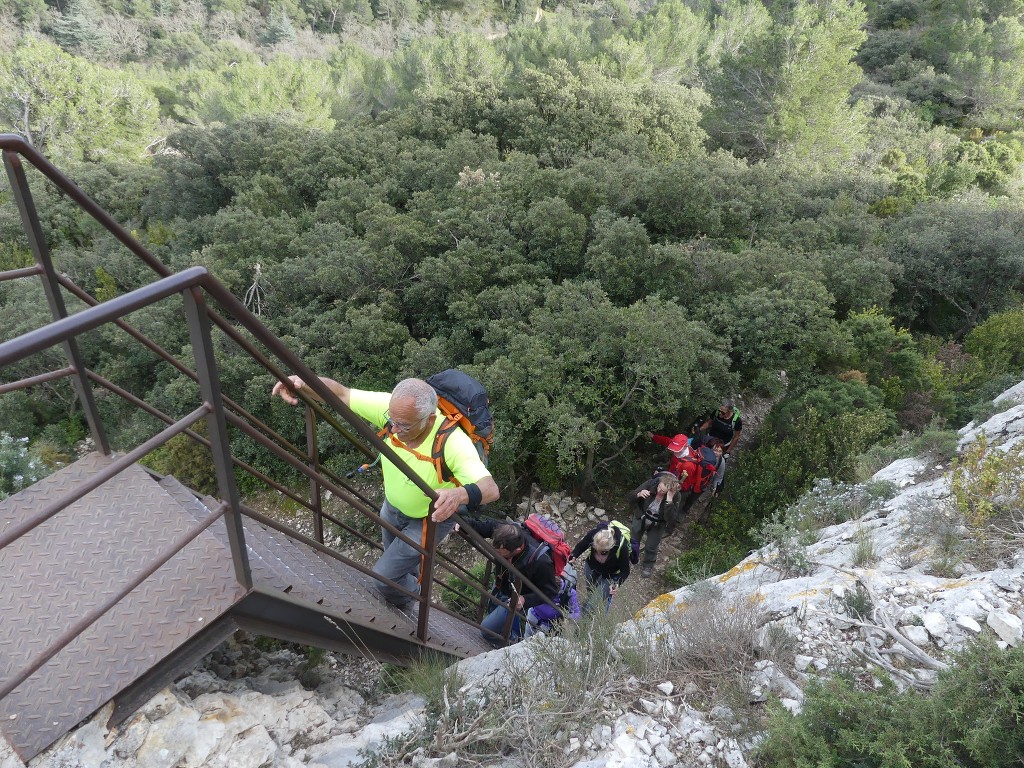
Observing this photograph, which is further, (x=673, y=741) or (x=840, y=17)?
(x=840, y=17)

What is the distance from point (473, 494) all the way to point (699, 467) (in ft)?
15.8

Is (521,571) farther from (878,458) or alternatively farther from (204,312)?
(878,458)

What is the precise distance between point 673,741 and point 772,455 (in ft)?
18.6

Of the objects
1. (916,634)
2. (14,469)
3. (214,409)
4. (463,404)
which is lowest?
(14,469)

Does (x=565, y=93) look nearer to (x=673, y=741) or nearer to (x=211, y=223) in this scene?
(x=211, y=223)

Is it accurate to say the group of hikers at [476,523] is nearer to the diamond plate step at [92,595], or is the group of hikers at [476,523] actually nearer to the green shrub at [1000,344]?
the diamond plate step at [92,595]

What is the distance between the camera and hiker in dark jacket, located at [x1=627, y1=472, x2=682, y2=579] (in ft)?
19.3

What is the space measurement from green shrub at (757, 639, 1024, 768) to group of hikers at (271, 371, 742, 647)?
1070 mm

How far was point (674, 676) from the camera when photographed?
8.73ft

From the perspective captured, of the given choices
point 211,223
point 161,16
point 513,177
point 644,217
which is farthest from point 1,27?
point 644,217

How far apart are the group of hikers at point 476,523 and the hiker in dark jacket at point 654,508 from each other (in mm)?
11

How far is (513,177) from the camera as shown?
11.7 meters

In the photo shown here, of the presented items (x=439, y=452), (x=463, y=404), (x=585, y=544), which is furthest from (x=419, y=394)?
(x=585, y=544)

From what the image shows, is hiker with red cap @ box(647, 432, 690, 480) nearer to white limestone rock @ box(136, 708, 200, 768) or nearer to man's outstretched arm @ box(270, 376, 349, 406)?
man's outstretched arm @ box(270, 376, 349, 406)
